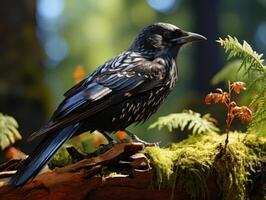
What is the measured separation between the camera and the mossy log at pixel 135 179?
10.7ft

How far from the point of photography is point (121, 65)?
4.34 metres

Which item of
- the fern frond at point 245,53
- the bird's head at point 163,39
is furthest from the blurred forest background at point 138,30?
the fern frond at point 245,53

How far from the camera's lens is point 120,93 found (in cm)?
405

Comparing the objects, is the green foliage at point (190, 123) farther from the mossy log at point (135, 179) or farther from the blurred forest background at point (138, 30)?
the blurred forest background at point (138, 30)

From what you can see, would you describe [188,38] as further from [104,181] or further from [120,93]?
[104,181]

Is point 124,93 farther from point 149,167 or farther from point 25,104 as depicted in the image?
point 25,104

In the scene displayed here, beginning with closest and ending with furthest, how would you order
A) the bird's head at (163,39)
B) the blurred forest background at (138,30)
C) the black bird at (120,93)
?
the black bird at (120,93)
the bird's head at (163,39)
the blurred forest background at (138,30)

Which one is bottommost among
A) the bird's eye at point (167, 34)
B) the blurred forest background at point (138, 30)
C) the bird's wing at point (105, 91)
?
the blurred forest background at point (138, 30)

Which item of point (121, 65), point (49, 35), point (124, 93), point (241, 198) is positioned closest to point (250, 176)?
point (241, 198)

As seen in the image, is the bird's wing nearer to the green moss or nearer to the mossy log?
the mossy log

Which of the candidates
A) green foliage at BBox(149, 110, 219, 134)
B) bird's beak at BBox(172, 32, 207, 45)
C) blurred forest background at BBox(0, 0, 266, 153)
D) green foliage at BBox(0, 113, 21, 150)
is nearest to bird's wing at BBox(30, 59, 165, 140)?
green foliage at BBox(149, 110, 219, 134)

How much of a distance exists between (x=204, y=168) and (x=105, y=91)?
0.96 metres

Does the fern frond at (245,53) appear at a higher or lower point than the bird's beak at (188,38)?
higher

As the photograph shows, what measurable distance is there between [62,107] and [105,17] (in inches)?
647
